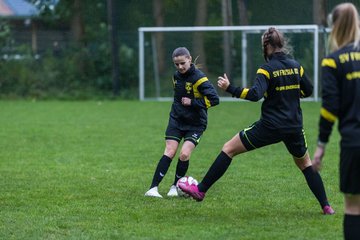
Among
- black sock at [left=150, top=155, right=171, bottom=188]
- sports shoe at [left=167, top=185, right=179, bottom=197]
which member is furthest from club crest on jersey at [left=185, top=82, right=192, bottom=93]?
sports shoe at [left=167, top=185, right=179, bottom=197]

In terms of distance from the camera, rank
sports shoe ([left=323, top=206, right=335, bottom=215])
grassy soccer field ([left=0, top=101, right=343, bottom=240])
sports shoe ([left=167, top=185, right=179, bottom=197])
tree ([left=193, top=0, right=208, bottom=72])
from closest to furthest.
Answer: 1. grassy soccer field ([left=0, top=101, right=343, bottom=240])
2. sports shoe ([left=323, top=206, right=335, bottom=215])
3. sports shoe ([left=167, top=185, right=179, bottom=197])
4. tree ([left=193, top=0, right=208, bottom=72])

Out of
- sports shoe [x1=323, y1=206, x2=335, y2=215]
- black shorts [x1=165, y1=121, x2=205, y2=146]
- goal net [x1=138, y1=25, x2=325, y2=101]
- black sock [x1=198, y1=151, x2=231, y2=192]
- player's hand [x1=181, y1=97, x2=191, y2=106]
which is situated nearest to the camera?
sports shoe [x1=323, y1=206, x2=335, y2=215]

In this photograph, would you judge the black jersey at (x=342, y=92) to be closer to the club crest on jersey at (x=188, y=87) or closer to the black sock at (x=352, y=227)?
the black sock at (x=352, y=227)

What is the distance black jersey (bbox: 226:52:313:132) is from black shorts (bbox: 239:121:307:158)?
49 mm

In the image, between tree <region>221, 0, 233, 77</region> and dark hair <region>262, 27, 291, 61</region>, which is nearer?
dark hair <region>262, 27, 291, 61</region>

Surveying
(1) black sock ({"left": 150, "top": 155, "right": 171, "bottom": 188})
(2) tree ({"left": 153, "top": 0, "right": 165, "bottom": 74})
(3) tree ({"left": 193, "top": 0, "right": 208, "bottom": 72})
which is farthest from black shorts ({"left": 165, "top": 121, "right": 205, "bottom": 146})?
(2) tree ({"left": 153, "top": 0, "right": 165, "bottom": 74})

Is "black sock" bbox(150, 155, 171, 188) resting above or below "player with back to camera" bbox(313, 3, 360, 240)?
below

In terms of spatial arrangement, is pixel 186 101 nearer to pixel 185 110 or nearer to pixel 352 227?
pixel 185 110

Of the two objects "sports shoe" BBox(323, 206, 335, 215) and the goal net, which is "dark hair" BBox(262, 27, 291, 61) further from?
the goal net

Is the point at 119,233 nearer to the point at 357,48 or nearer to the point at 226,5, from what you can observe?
the point at 357,48

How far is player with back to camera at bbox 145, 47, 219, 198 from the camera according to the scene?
7.90m

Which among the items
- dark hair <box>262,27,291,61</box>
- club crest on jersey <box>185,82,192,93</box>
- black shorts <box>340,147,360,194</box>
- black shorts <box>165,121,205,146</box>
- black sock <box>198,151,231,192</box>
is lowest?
black sock <box>198,151,231,192</box>

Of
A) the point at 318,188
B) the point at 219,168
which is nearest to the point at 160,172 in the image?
the point at 219,168

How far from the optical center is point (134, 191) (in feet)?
27.0
